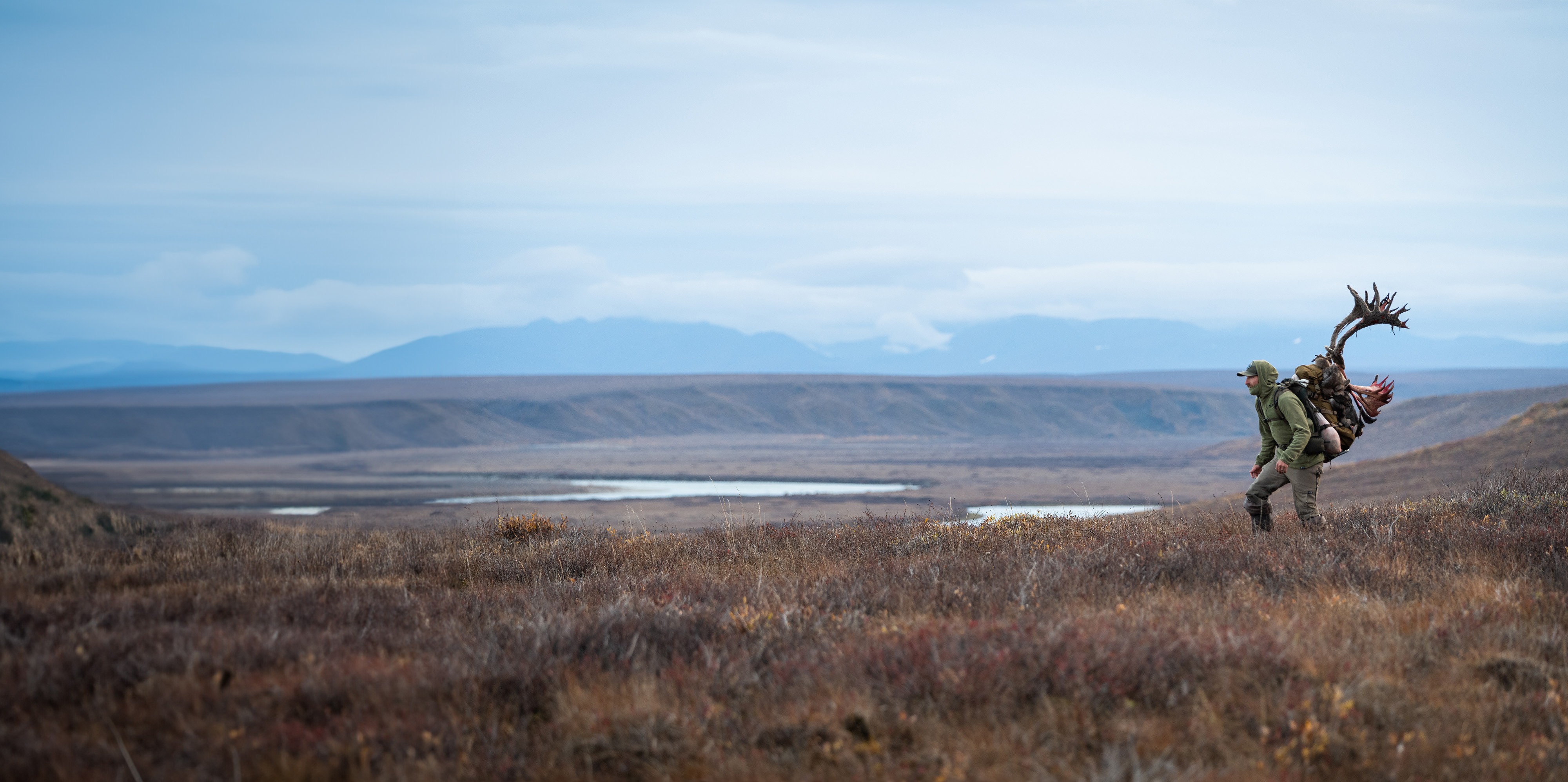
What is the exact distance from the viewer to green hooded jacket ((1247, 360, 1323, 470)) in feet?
29.3

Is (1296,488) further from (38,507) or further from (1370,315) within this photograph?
(38,507)

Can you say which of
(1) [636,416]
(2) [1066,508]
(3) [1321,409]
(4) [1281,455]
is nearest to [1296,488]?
(4) [1281,455]

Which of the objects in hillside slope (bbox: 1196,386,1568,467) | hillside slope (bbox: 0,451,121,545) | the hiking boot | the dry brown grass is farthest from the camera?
hillside slope (bbox: 1196,386,1568,467)

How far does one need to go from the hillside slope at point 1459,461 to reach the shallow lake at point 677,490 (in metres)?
18.8

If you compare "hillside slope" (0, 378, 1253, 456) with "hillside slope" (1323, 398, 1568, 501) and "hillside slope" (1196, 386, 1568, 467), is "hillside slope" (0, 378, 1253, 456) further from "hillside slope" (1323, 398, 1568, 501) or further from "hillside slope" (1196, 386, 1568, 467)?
"hillside slope" (1323, 398, 1568, 501)

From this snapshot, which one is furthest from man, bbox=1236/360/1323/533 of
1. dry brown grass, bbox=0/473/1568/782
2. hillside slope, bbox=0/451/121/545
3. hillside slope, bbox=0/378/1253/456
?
hillside slope, bbox=0/378/1253/456

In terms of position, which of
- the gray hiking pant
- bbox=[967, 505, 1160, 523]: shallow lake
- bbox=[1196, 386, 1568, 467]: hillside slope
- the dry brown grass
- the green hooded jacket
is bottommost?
bbox=[967, 505, 1160, 523]: shallow lake

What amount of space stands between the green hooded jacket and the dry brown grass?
1.59 metres

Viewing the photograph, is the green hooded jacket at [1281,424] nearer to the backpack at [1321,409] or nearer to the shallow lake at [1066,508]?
the backpack at [1321,409]

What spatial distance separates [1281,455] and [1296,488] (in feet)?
1.10

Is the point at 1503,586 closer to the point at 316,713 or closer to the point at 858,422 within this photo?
the point at 316,713

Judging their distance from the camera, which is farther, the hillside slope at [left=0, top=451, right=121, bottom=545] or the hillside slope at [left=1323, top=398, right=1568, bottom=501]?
the hillside slope at [left=1323, top=398, right=1568, bottom=501]

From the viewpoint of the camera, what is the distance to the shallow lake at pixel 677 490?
40562mm

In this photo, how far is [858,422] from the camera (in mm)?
102375
